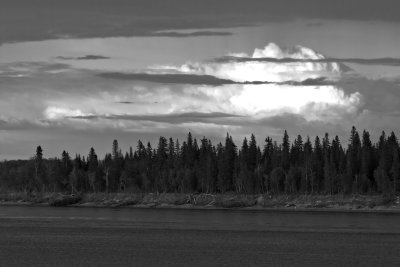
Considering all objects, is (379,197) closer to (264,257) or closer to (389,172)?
(389,172)

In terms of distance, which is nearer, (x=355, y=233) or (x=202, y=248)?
(x=202, y=248)

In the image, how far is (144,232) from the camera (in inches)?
3780

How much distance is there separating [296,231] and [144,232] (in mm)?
18629

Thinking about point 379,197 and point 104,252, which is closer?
point 104,252

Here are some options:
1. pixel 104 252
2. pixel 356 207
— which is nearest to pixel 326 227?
pixel 104 252

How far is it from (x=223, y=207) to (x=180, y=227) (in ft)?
295

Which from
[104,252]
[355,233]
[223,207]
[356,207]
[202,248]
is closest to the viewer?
[104,252]

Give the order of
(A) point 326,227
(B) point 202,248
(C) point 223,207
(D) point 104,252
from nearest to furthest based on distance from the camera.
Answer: (D) point 104,252 → (B) point 202,248 → (A) point 326,227 → (C) point 223,207

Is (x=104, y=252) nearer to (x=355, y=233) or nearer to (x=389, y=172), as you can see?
(x=355, y=233)

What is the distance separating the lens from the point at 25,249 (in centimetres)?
7138

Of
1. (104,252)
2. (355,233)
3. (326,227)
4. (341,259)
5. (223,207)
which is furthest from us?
(223,207)

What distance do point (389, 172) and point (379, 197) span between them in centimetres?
Result: 925

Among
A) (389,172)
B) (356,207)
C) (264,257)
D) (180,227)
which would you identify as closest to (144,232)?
(180,227)

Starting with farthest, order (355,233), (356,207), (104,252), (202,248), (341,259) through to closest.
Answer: (356,207), (355,233), (202,248), (104,252), (341,259)
